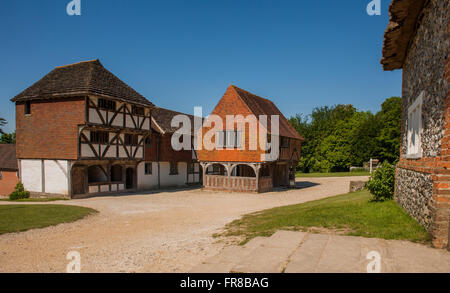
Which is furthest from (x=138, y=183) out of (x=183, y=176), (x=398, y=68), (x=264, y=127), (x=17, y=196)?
(x=398, y=68)

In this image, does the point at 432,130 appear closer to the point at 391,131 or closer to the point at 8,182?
the point at 8,182

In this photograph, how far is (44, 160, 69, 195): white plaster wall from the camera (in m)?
20.1

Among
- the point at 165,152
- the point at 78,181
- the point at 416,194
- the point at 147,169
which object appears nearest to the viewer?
the point at 416,194

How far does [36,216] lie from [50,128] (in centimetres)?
992

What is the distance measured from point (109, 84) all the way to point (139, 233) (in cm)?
1511

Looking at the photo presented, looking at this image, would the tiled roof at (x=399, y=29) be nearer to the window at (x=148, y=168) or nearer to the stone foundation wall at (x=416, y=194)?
the stone foundation wall at (x=416, y=194)

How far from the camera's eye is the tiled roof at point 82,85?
66.3 feet

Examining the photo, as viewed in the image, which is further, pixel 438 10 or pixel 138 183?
pixel 138 183

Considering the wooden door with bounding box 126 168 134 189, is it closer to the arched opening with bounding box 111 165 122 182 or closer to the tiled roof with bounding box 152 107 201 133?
the arched opening with bounding box 111 165 122 182

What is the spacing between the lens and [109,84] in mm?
22094

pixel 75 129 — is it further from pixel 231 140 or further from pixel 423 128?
pixel 423 128

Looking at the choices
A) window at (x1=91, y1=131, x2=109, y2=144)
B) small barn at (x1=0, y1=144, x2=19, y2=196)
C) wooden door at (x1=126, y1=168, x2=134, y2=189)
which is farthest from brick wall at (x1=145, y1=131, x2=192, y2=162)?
small barn at (x1=0, y1=144, x2=19, y2=196)

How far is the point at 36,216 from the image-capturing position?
12.7 meters

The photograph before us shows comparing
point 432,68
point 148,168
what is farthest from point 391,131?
point 432,68
